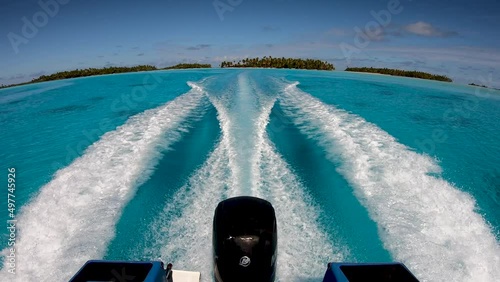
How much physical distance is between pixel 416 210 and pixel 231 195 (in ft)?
9.13

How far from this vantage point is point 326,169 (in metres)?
5.35

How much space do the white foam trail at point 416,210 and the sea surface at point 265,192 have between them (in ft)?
0.07

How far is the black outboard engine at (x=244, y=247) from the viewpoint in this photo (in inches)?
90.7

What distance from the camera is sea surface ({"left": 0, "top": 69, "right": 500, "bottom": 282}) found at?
321 centimetres

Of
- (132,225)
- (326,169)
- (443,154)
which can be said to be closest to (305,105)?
(443,154)

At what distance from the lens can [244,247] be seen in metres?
2.33

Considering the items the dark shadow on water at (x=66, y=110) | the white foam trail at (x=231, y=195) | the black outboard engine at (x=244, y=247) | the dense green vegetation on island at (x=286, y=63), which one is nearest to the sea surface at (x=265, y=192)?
the white foam trail at (x=231, y=195)

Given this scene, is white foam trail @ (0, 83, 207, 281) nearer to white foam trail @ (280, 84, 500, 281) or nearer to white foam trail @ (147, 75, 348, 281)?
white foam trail @ (147, 75, 348, 281)

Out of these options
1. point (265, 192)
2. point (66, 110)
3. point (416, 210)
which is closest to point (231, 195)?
point (265, 192)

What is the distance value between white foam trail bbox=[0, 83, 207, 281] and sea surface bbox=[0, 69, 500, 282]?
0.07ft

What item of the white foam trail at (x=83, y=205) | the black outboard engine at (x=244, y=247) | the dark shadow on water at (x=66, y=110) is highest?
the black outboard engine at (x=244, y=247)

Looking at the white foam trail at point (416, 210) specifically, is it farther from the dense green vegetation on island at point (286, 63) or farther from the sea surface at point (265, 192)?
the dense green vegetation on island at point (286, 63)

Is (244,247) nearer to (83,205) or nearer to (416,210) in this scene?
(416,210)

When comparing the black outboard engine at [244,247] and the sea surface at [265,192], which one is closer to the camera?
the black outboard engine at [244,247]
